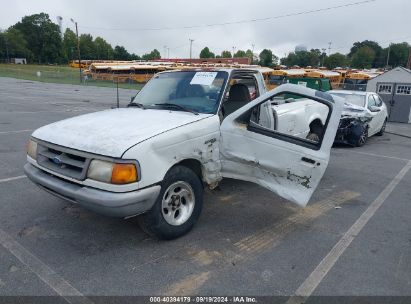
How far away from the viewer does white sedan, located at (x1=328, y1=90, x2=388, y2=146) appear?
9.03 metres

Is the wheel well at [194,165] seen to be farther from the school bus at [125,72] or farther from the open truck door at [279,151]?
the school bus at [125,72]

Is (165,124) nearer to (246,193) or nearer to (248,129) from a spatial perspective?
(248,129)

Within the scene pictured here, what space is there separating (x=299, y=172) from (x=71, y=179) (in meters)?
2.46

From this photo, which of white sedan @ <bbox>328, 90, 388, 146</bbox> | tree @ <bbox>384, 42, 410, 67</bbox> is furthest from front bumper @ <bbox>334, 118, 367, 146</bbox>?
tree @ <bbox>384, 42, 410, 67</bbox>

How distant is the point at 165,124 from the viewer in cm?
349

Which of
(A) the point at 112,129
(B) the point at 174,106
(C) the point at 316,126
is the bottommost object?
(C) the point at 316,126

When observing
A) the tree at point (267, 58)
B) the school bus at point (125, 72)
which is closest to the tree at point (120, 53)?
the tree at point (267, 58)

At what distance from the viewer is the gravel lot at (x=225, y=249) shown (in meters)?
2.94

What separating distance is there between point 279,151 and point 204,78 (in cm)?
144

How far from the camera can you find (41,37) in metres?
111

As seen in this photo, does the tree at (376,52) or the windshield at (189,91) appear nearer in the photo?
the windshield at (189,91)

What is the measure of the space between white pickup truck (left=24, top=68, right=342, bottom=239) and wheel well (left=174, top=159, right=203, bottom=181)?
1 centimetres

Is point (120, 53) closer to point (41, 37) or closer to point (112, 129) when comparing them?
point (41, 37)

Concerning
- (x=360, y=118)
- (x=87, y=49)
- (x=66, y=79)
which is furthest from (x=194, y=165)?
(x=87, y=49)
